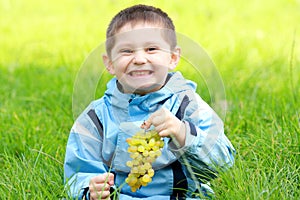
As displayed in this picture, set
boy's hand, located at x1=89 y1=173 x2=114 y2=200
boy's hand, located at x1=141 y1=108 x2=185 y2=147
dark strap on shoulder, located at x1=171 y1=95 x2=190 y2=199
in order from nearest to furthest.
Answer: boy's hand, located at x1=141 y1=108 x2=185 y2=147 → boy's hand, located at x1=89 y1=173 x2=114 y2=200 → dark strap on shoulder, located at x1=171 y1=95 x2=190 y2=199

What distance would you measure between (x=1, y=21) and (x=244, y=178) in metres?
4.36

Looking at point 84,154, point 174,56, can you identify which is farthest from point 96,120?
point 174,56

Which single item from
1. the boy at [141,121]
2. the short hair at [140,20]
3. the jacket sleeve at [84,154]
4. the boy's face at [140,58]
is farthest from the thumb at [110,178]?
the short hair at [140,20]

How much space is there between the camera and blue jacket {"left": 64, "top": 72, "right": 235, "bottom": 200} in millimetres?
2270

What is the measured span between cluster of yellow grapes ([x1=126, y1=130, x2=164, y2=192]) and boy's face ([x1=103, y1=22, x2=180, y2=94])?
0.23 metres

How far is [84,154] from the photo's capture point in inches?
93.7

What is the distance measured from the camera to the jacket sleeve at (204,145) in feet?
7.22

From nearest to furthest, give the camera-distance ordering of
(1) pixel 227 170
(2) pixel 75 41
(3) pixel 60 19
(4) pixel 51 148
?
(1) pixel 227 170
(4) pixel 51 148
(2) pixel 75 41
(3) pixel 60 19

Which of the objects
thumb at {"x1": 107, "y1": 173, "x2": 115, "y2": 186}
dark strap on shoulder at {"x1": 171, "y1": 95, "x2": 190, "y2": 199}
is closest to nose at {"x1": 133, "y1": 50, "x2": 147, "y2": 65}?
dark strap on shoulder at {"x1": 171, "y1": 95, "x2": 190, "y2": 199}

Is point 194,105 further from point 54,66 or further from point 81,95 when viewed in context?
point 54,66

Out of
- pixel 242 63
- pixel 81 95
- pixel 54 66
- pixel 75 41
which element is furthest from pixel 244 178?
pixel 75 41

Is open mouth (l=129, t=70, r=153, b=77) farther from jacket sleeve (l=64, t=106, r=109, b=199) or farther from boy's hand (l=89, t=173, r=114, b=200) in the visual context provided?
boy's hand (l=89, t=173, r=114, b=200)

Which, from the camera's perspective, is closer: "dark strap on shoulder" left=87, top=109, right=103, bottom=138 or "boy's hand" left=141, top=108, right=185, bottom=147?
"boy's hand" left=141, top=108, right=185, bottom=147

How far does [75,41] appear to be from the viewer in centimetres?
518
